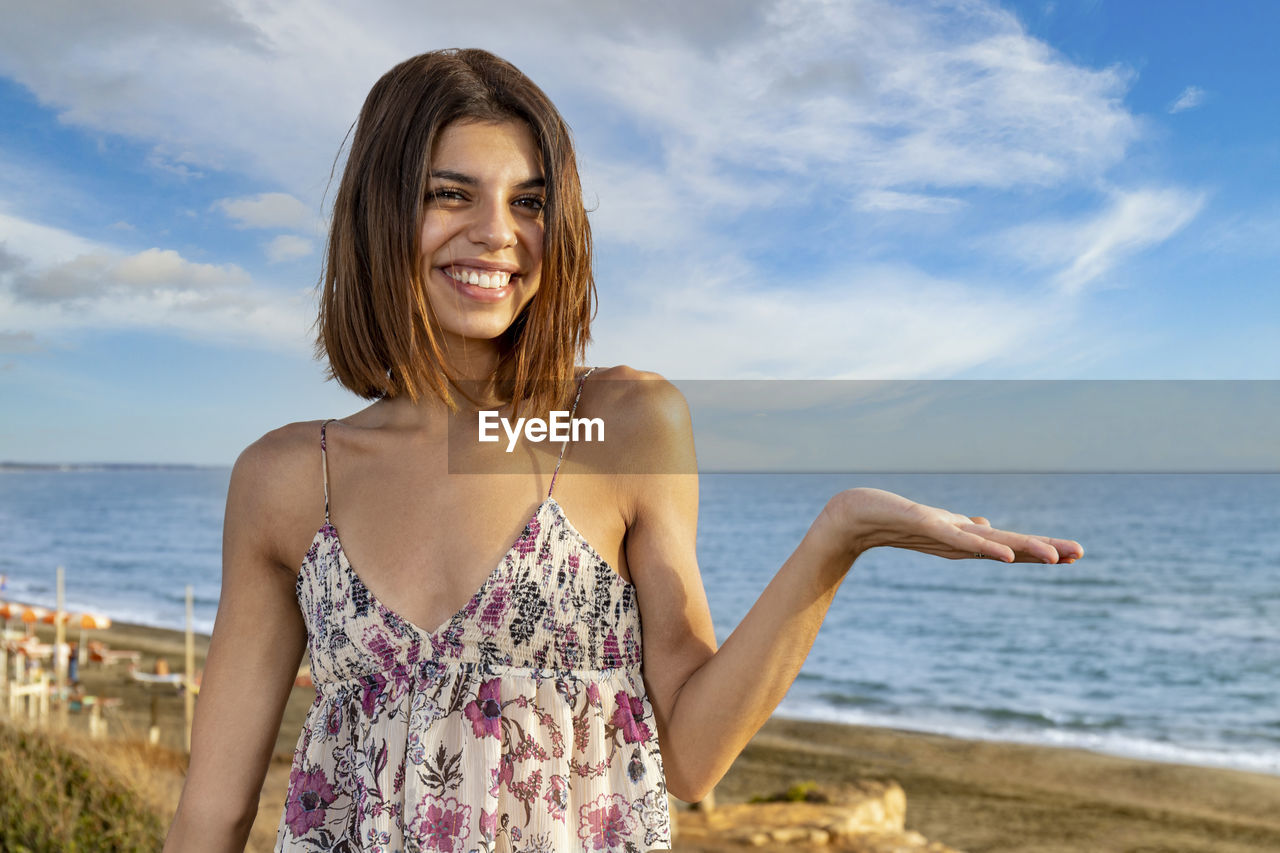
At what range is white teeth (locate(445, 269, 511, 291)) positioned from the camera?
5.16 ft

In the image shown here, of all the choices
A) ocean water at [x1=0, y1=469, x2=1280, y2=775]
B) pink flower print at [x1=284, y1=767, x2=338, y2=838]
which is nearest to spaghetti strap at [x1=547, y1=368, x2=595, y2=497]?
pink flower print at [x1=284, y1=767, x2=338, y2=838]

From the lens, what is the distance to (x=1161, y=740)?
17.9 metres

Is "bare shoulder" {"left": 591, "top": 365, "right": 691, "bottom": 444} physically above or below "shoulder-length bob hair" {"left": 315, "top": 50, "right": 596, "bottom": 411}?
below

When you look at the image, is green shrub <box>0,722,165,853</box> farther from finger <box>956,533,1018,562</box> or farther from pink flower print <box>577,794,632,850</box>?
finger <box>956,533,1018,562</box>

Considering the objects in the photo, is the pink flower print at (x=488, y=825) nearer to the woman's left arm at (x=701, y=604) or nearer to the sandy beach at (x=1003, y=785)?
the woman's left arm at (x=701, y=604)

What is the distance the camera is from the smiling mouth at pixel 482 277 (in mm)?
1572

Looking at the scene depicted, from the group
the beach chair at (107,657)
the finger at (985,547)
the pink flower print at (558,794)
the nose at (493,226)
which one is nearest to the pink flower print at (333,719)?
the pink flower print at (558,794)

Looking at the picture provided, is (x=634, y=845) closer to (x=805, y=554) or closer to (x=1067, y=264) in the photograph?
(x=805, y=554)

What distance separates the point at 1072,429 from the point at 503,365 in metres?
2.34

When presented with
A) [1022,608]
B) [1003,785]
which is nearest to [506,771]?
[1003,785]

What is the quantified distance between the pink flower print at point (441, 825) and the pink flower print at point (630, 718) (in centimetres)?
25

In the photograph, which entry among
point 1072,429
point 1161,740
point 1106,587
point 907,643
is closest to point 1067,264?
point 1106,587

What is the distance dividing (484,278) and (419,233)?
120 mm

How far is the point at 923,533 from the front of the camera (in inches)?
46.3
